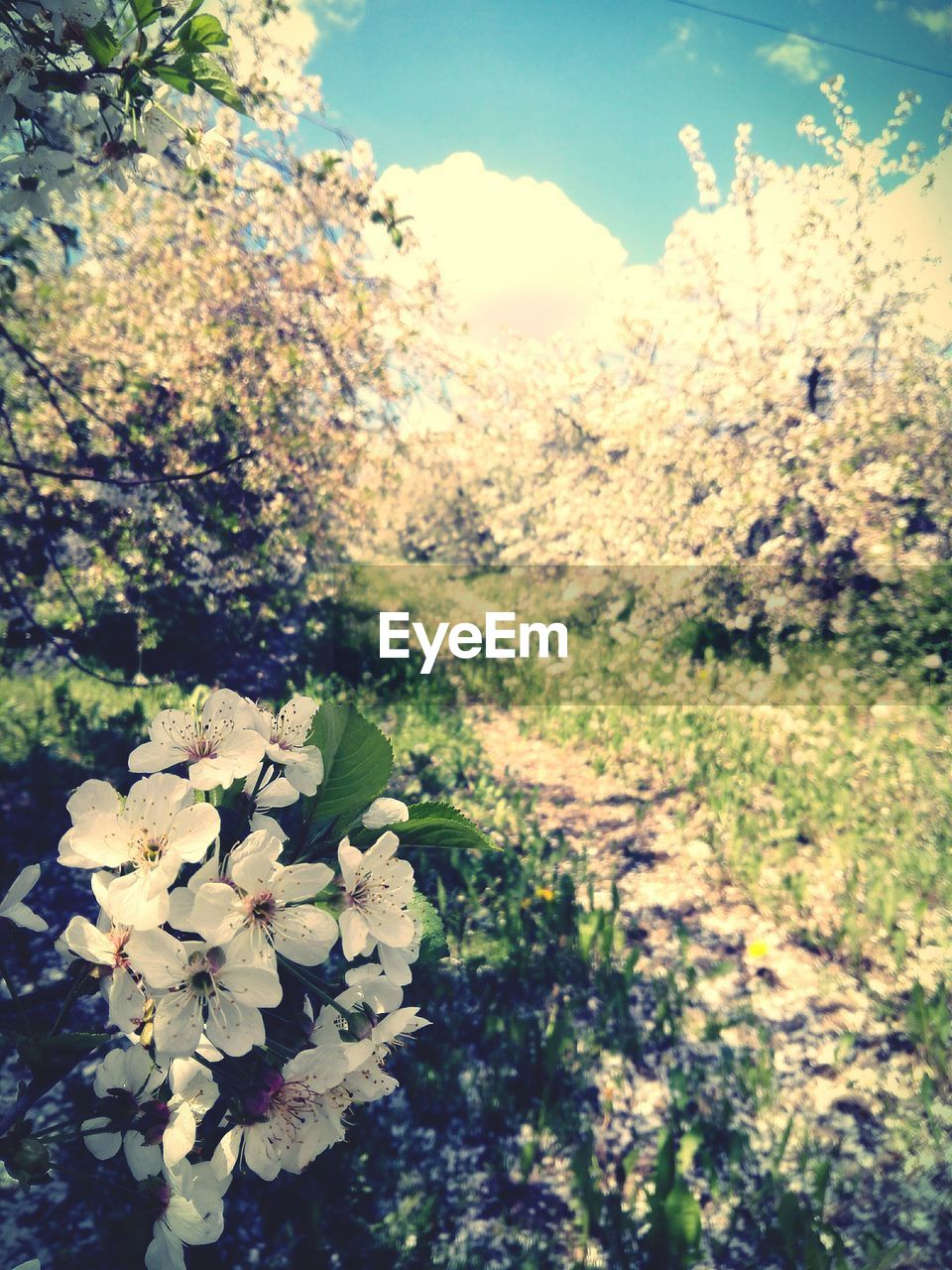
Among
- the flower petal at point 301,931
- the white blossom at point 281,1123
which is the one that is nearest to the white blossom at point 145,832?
the flower petal at point 301,931

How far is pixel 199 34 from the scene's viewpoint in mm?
1243

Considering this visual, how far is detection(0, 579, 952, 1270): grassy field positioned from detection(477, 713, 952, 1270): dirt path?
13 mm

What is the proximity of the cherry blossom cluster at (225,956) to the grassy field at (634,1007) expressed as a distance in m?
0.16

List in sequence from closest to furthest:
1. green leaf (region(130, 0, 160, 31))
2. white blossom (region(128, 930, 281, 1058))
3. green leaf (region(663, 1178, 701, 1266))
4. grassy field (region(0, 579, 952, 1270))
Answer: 1. white blossom (region(128, 930, 281, 1058))
2. green leaf (region(130, 0, 160, 31))
3. green leaf (region(663, 1178, 701, 1266))
4. grassy field (region(0, 579, 952, 1270))

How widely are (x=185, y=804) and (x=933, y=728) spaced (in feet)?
16.6

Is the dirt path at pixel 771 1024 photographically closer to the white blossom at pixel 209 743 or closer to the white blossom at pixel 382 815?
the white blossom at pixel 382 815

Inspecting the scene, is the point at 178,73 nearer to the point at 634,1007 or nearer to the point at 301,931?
the point at 301,931

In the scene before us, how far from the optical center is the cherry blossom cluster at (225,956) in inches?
26.5

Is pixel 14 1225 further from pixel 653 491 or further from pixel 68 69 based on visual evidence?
pixel 653 491

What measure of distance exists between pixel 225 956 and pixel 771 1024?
2507mm

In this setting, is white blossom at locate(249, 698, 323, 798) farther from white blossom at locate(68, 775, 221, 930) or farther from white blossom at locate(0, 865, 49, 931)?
white blossom at locate(0, 865, 49, 931)

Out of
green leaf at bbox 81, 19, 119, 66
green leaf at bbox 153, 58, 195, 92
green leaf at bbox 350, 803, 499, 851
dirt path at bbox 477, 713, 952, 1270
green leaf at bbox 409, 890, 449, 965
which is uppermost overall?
green leaf at bbox 81, 19, 119, 66

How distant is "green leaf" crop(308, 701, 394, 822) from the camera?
80cm

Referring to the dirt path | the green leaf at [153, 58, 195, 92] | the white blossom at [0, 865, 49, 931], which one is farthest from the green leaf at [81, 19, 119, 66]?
the dirt path
